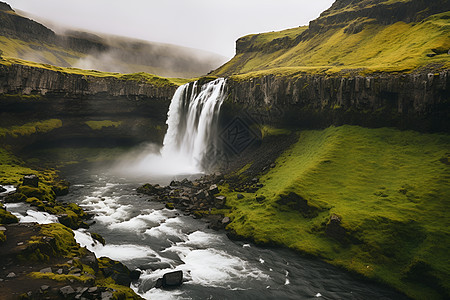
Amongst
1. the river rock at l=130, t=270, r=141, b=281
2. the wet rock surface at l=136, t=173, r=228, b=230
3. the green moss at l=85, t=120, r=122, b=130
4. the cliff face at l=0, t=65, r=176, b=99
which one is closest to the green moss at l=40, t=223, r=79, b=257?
the river rock at l=130, t=270, r=141, b=281

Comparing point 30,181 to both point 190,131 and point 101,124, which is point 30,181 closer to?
point 190,131

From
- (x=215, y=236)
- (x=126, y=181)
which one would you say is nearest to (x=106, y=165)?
(x=126, y=181)

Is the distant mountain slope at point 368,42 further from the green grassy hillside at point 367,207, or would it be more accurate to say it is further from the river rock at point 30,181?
the river rock at point 30,181

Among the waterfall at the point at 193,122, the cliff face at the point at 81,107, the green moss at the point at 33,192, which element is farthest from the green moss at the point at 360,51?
the green moss at the point at 33,192

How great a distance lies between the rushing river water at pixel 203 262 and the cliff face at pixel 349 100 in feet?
71.4

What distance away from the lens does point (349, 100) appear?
3809 cm

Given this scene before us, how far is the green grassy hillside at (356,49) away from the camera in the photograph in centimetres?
4034

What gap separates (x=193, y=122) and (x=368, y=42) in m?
53.8

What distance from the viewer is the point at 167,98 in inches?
2970

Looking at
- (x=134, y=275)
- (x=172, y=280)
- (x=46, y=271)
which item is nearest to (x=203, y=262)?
(x=172, y=280)

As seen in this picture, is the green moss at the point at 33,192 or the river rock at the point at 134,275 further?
the green moss at the point at 33,192

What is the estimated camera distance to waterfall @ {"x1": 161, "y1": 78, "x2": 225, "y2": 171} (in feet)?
185

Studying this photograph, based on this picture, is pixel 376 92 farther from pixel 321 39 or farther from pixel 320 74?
pixel 321 39

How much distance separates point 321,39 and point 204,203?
298 feet
